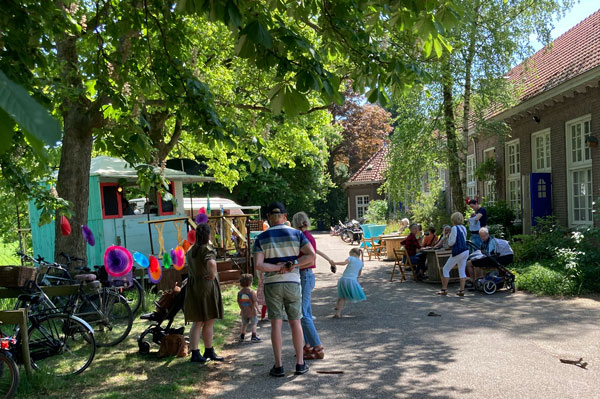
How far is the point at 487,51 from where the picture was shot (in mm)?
13648

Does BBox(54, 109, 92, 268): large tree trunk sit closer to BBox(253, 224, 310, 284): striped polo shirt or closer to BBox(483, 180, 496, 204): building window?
BBox(253, 224, 310, 284): striped polo shirt

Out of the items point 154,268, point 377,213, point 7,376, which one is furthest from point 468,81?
point 377,213

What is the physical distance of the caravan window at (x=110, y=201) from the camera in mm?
12776

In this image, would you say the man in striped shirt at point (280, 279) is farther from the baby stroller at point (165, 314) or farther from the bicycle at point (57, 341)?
the bicycle at point (57, 341)

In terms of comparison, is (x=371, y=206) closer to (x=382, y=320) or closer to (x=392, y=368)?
(x=382, y=320)

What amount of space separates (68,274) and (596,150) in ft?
39.0

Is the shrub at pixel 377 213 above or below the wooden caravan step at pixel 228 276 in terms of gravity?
above

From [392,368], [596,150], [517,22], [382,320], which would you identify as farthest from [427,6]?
[517,22]

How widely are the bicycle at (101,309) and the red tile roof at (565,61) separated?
1124 cm

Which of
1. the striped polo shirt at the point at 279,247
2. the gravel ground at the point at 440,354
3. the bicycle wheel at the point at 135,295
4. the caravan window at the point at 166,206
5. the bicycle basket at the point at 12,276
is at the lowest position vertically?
the gravel ground at the point at 440,354

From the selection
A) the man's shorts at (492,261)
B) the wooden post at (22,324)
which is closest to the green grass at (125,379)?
the wooden post at (22,324)

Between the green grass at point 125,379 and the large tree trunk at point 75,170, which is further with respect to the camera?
the large tree trunk at point 75,170

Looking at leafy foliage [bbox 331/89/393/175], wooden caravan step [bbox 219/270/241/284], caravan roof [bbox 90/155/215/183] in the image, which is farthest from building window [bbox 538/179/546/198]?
leafy foliage [bbox 331/89/393/175]

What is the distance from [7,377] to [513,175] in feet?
54.9
